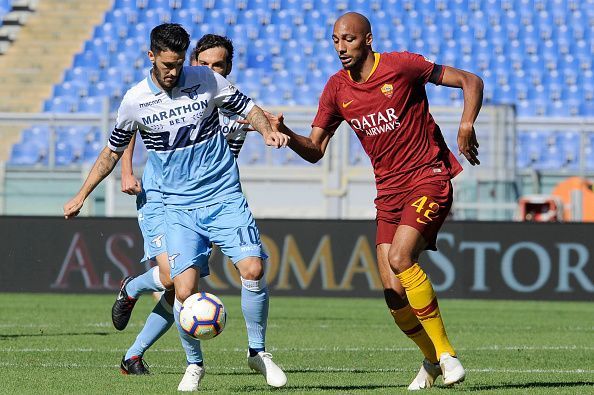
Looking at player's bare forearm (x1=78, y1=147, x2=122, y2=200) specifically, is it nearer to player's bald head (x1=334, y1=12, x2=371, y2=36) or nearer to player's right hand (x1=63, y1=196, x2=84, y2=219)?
player's right hand (x1=63, y1=196, x2=84, y2=219)

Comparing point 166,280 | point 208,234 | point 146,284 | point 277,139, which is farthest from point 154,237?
point 277,139

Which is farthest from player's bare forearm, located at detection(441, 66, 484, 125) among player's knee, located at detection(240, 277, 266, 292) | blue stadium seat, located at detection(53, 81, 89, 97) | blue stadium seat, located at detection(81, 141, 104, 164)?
blue stadium seat, located at detection(53, 81, 89, 97)

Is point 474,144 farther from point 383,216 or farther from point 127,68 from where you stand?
point 127,68

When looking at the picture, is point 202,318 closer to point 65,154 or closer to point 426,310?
point 426,310

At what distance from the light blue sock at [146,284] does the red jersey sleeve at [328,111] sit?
1440mm

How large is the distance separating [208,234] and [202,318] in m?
0.59

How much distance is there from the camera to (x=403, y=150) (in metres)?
7.19

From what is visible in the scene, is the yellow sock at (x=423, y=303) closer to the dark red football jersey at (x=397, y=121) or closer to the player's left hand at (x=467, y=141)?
the dark red football jersey at (x=397, y=121)

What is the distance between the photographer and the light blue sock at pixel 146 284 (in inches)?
316

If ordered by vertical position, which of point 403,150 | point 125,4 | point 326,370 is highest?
point 125,4

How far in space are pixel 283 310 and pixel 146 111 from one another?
758 centimetres

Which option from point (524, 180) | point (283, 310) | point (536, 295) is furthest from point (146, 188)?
point (524, 180)

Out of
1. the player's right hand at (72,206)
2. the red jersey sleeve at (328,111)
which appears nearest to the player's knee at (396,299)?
the red jersey sleeve at (328,111)

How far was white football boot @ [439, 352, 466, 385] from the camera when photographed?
6629 mm
